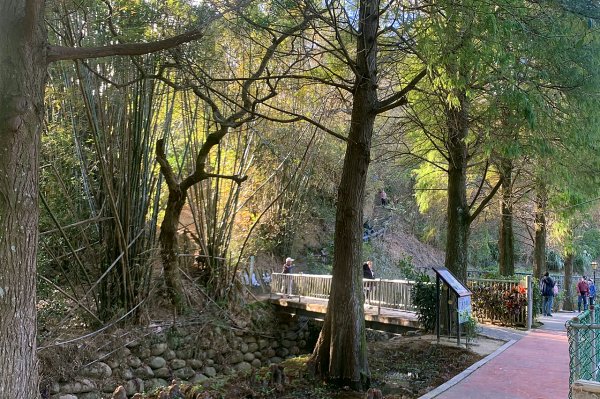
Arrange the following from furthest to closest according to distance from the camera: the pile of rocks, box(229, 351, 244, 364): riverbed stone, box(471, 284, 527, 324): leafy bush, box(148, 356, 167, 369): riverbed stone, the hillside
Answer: the hillside < box(471, 284, 527, 324): leafy bush < box(229, 351, 244, 364): riverbed stone < box(148, 356, 167, 369): riverbed stone < the pile of rocks

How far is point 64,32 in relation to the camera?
7.30m

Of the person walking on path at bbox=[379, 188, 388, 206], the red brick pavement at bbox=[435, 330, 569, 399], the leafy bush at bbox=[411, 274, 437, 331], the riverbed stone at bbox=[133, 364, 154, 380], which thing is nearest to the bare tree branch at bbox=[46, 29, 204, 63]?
the red brick pavement at bbox=[435, 330, 569, 399]

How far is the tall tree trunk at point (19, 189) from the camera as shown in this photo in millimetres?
3791

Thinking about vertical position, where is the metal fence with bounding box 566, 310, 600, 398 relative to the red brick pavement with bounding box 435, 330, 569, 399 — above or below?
above

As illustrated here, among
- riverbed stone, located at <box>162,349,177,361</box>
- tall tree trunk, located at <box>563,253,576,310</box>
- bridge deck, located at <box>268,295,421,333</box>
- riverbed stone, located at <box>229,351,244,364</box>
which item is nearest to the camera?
riverbed stone, located at <box>162,349,177,361</box>

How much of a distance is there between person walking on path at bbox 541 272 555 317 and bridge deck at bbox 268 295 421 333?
211 inches

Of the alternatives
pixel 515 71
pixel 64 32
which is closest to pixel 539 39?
pixel 515 71

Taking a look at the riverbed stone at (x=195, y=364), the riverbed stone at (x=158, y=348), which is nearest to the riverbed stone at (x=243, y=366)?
the riverbed stone at (x=195, y=364)

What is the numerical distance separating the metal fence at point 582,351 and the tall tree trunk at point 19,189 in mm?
4370

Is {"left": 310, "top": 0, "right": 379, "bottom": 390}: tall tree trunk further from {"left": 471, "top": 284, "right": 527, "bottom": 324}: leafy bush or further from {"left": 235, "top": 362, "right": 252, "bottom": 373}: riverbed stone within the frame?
{"left": 471, "top": 284, "right": 527, "bottom": 324}: leafy bush

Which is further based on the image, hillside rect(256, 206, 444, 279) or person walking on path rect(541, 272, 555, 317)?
hillside rect(256, 206, 444, 279)

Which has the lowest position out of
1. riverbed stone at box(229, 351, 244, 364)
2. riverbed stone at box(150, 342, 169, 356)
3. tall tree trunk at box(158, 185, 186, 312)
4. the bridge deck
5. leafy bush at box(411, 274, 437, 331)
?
riverbed stone at box(229, 351, 244, 364)

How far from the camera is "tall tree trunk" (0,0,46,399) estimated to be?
3.79 m

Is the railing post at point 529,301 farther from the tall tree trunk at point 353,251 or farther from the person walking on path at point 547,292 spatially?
the tall tree trunk at point 353,251
